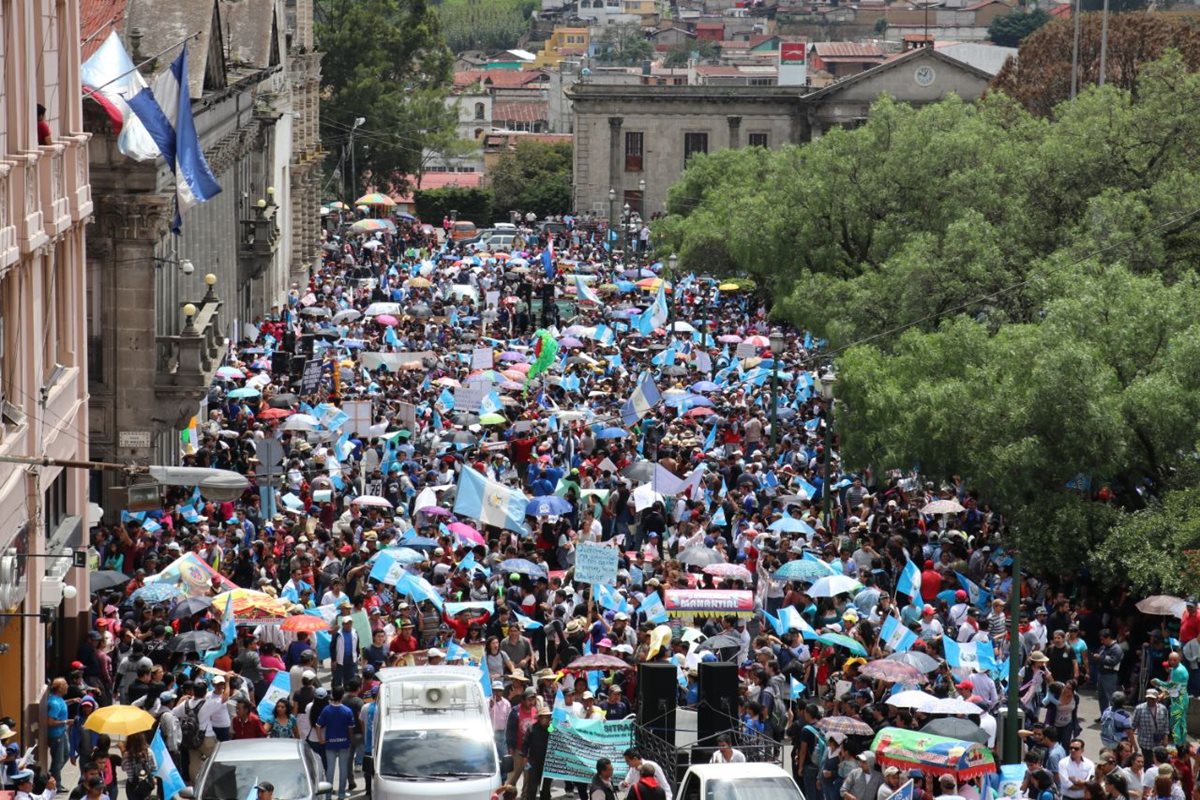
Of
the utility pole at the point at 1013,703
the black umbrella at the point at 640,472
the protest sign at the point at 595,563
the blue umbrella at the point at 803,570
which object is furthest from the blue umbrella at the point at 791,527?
the utility pole at the point at 1013,703

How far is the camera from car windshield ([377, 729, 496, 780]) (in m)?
19.3

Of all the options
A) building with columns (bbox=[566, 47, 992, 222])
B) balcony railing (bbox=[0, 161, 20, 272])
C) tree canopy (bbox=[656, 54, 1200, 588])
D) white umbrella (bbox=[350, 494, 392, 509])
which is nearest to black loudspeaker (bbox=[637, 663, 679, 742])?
balcony railing (bbox=[0, 161, 20, 272])

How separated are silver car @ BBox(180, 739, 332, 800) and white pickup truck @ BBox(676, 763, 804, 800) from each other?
3222mm

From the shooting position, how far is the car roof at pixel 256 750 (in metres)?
19.1

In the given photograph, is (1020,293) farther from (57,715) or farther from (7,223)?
(57,715)

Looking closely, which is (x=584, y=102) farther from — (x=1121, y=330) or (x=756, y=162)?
(x=1121, y=330)

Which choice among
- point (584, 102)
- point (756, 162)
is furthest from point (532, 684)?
point (584, 102)

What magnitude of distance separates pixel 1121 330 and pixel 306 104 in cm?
5018

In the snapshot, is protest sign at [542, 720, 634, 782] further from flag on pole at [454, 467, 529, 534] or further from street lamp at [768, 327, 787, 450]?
street lamp at [768, 327, 787, 450]

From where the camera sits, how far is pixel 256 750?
1920cm

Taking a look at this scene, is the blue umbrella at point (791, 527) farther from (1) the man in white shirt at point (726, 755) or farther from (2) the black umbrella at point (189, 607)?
(1) the man in white shirt at point (726, 755)

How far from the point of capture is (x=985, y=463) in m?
29.7

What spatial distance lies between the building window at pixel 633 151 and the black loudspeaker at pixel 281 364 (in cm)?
7152

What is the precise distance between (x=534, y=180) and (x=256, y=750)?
11104 cm
